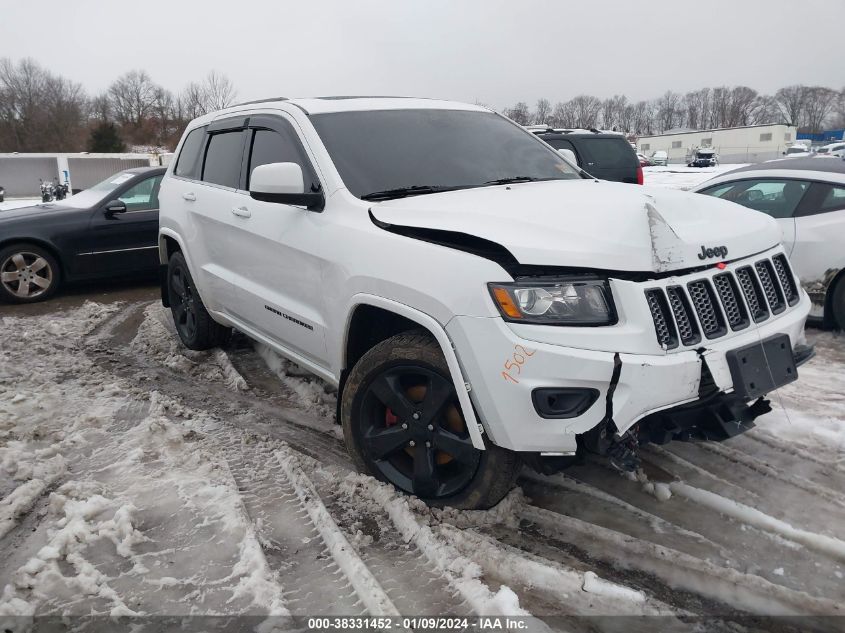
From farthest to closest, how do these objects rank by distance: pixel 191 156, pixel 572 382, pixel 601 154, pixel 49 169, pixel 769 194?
pixel 49 169 → pixel 601 154 → pixel 769 194 → pixel 191 156 → pixel 572 382

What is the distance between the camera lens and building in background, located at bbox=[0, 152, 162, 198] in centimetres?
4588

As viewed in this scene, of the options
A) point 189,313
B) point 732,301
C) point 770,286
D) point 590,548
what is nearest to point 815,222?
point 770,286

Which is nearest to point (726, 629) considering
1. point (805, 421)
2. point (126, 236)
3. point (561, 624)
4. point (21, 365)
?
point (561, 624)

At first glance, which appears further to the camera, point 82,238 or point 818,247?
point 82,238

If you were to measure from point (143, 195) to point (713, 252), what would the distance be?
757cm

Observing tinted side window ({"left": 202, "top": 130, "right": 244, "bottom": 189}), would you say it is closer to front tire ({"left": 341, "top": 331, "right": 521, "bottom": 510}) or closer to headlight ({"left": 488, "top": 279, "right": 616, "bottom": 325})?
front tire ({"left": 341, "top": 331, "right": 521, "bottom": 510})

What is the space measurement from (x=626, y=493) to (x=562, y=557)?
0.64 m

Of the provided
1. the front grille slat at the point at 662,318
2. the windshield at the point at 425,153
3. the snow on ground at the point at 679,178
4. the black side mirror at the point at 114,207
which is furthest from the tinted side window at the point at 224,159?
the snow on ground at the point at 679,178

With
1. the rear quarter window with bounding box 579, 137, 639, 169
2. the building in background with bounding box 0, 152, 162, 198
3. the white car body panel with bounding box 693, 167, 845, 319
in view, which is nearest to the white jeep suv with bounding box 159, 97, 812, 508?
the white car body panel with bounding box 693, 167, 845, 319

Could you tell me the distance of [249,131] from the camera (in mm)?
4270

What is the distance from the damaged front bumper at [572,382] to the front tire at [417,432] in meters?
0.21

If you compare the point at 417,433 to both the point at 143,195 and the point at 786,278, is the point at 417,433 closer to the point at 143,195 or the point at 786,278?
the point at 786,278

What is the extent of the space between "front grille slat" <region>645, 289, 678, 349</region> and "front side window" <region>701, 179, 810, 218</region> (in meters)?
4.02

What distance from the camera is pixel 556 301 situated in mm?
A: 2383
